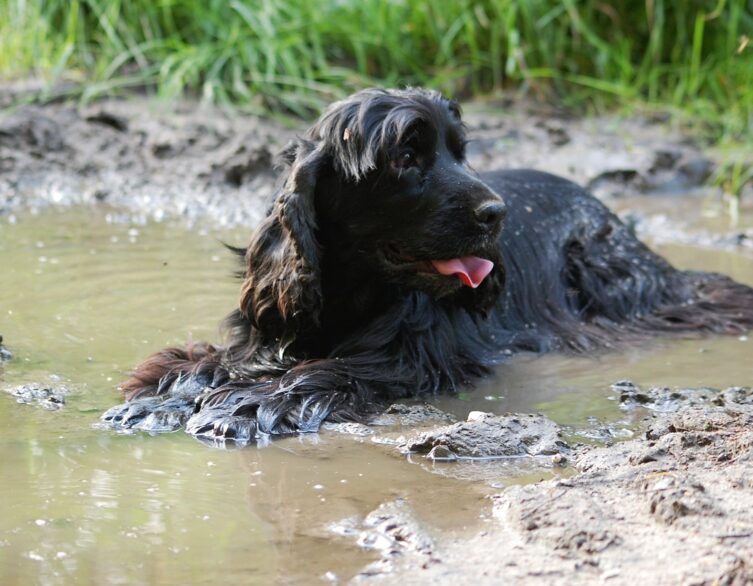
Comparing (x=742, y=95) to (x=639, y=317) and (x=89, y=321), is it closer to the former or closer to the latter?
(x=639, y=317)

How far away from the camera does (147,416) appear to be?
14.2 ft

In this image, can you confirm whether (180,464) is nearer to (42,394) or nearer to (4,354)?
(42,394)

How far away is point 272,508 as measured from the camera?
3525mm

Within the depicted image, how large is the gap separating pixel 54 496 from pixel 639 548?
5.51ft

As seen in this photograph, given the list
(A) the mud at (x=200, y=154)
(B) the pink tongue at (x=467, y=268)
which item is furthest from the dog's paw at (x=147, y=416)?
(A) the mud at (x=200, y=154)

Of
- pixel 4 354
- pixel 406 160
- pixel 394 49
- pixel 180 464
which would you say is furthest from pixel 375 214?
Result: pixel 394 49

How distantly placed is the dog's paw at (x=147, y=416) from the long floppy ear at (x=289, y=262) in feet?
1.84

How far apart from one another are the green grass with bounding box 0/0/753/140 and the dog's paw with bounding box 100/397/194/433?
540 cm

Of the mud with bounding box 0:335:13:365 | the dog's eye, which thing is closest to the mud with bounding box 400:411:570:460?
the dog's eye

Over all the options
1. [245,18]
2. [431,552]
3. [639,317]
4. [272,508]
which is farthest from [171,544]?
[245,18]

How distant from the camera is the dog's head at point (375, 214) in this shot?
466 cm

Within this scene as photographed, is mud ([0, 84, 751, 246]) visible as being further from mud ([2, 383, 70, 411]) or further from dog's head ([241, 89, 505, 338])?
mud ([2, 383, 70, 411])

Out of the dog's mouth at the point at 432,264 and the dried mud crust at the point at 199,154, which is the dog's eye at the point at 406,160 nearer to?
the dog's mouth at the point at 432,264

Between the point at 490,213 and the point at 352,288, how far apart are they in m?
0.64
